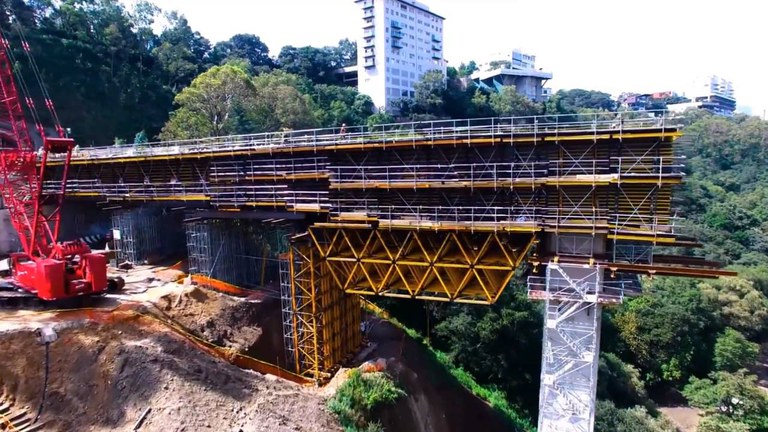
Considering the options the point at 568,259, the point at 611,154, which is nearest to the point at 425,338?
the point at 568,259

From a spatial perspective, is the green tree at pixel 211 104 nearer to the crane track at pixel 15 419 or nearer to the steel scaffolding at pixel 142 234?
the steel scaffolding at pixel 142 234

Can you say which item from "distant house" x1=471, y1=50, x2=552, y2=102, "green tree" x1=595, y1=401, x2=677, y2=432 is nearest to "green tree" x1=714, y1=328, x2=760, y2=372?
"green tree" x1=595, y1=401, x2=677, y2=432

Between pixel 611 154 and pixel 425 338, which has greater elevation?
pixel 611 154

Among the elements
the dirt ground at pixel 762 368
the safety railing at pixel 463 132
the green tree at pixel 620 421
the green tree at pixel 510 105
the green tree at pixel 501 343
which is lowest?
the dirt ground at pixel 762 368

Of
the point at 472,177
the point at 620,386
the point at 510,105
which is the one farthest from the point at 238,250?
the point at 510,105

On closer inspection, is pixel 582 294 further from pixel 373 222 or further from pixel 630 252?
pixel 373 222

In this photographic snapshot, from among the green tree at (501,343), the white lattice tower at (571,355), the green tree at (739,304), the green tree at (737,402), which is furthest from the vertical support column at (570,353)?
the green tree at (739,304)

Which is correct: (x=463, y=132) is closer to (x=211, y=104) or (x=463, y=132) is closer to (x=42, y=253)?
(x=42, y=253)
